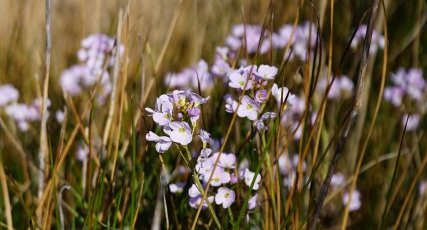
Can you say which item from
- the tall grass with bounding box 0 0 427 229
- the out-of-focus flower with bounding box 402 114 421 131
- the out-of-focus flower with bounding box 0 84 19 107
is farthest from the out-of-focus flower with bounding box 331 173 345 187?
the out-of-focus flower with bounding box 0 84 19 107

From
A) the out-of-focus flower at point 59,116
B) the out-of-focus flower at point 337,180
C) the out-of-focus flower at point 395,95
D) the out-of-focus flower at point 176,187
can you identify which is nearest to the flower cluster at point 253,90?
the out-of-focus flower at point 176,187

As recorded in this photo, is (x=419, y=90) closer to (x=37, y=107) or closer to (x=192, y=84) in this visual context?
(x=192, y=84)

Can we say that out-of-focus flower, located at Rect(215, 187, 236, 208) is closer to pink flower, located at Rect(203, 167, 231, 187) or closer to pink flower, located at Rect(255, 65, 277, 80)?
pink flower, located at Rect(203, 167, 231, 187)

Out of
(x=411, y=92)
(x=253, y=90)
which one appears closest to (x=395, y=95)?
(x=411, y=92)

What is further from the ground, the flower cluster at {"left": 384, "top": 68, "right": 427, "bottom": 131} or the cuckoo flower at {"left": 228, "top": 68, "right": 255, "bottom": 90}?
the cuckoo flower at {"left": 228, "top": 68, "right": 255, "bottom": 90}

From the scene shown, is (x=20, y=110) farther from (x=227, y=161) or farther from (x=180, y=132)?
(x=180, y=132)

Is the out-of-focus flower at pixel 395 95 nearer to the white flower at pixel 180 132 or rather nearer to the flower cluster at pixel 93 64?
the flower cluster at pixel 93 64
